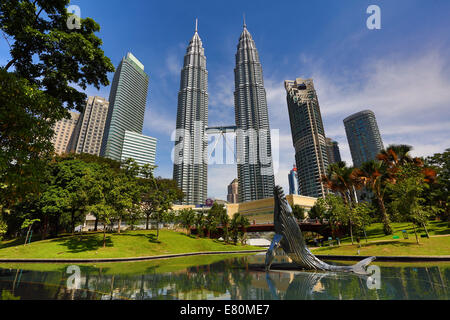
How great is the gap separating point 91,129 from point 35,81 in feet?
632

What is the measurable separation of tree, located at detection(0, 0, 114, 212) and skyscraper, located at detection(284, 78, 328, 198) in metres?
147

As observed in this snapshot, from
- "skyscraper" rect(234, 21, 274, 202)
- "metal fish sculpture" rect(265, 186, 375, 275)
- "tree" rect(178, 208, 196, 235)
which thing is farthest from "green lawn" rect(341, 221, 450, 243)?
"skyscraper" rect(234, 21, 274, 202)

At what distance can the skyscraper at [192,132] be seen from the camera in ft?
534

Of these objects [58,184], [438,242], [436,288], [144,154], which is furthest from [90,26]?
[144,154]

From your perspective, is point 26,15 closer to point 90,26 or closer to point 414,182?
point 90,26

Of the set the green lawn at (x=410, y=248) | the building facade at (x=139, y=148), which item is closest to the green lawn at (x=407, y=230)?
the green lawn at (x=410, y=248)

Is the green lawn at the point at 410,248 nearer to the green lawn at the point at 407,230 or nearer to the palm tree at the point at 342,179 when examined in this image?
the green lawn at the point at 407,230

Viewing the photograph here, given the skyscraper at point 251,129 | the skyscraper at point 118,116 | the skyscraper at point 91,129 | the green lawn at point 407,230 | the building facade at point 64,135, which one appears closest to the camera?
the green lawn at point 407,230

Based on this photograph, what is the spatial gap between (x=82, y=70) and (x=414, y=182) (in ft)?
113

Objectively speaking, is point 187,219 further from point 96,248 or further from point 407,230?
point 407,230

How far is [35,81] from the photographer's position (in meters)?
15.1

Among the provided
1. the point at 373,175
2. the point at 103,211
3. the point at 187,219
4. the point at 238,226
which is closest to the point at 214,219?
the point at 238,226

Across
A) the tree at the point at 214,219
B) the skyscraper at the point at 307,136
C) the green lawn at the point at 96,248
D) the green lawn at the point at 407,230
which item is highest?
the skyscraper at the point at 307,136

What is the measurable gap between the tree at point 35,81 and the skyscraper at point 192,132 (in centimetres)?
14224
